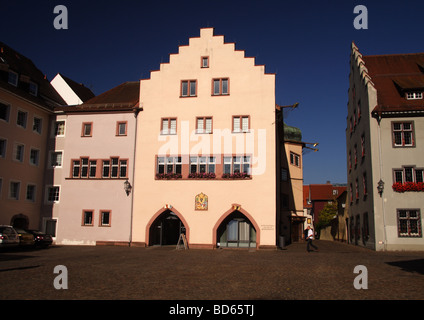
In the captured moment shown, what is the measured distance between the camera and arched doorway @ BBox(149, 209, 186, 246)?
32250 millimetres

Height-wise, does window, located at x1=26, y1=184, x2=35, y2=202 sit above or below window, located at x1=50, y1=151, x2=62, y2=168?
below

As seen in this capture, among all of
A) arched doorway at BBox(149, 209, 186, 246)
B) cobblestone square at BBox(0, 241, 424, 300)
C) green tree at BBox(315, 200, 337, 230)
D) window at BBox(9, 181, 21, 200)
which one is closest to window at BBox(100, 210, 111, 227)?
arched doorway at BBox(149, 209, 186, 246)

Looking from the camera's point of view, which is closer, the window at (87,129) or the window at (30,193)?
the window at (30,193)

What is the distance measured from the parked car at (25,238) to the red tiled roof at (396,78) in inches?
1002

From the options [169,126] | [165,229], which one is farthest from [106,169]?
[165,229]

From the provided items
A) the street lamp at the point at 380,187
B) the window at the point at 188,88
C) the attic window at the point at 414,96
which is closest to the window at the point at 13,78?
the window at the point at 188,88

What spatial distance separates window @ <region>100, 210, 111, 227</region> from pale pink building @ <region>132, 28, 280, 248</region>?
6.98ft

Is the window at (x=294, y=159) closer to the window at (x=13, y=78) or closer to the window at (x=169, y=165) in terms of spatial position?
the window at (x=169, y=165)

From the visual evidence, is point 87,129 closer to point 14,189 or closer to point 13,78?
point 13,78

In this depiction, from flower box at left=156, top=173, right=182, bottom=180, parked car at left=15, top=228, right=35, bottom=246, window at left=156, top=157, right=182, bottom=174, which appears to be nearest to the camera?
parked car at left=15, top=228, right=35, bottom=246

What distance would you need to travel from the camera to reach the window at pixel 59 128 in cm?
3577

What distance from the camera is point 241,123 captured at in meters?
31.8

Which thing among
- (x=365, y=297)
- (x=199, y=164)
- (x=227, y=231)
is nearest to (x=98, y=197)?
(x=199, y=164)

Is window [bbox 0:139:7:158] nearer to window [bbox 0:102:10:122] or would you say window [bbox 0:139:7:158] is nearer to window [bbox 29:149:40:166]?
window [bbox 0:102:10:122]
